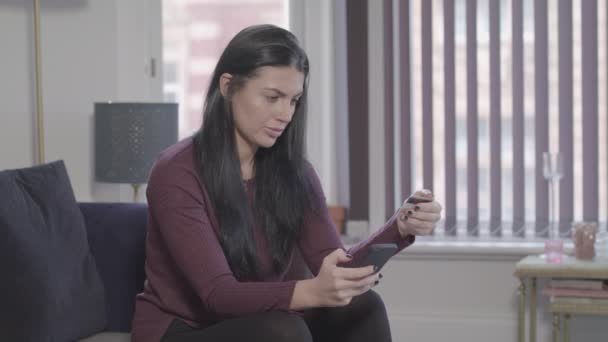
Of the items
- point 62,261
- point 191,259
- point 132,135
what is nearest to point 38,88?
point 132,135

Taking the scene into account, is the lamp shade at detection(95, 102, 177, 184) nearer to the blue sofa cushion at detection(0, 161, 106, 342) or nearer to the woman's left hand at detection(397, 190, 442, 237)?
the blue sofa cushion at detection(0, 161, 106, 342)

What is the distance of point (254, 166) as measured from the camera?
94.0 inches

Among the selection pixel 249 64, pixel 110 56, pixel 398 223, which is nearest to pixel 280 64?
pixel 249 64

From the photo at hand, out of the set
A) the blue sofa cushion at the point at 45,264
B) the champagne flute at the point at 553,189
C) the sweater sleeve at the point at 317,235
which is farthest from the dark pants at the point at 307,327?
the champagne flute at the point at 553,189

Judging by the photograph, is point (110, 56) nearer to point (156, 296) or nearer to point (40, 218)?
point (40, 218)

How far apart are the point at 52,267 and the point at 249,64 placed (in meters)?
0.72

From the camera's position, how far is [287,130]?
2352mm

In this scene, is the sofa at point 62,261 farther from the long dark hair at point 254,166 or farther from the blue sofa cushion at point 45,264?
the long dark hair at point 254,166

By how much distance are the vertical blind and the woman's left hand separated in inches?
65.7

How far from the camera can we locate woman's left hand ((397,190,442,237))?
7.38ft

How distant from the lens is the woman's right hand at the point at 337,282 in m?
1.96

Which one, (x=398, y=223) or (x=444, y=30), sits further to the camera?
(x=444, y=30)

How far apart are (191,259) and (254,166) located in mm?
378

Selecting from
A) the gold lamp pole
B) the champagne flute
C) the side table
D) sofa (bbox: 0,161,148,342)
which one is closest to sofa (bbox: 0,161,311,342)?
sofa (bbox: 0,161,148,342)
